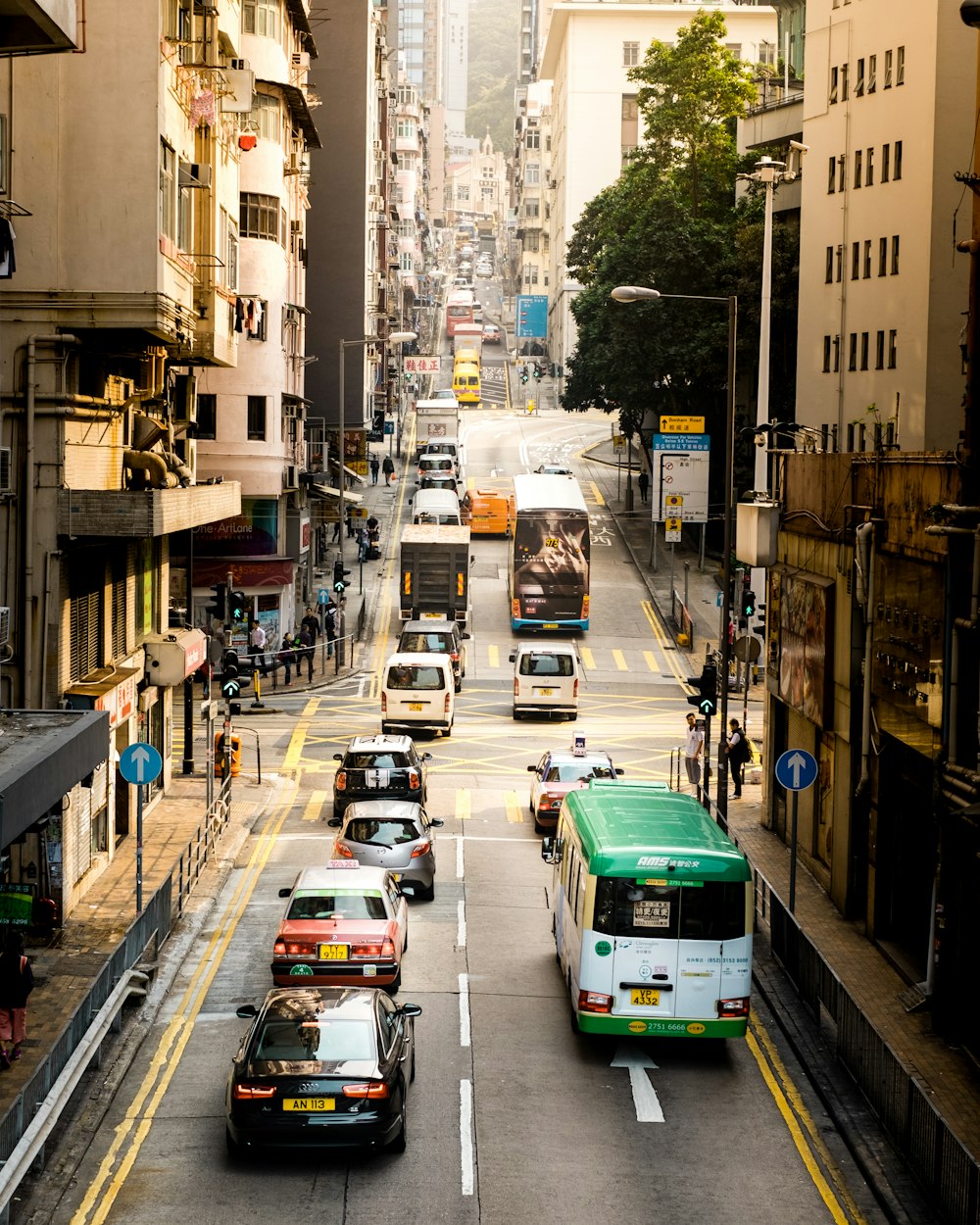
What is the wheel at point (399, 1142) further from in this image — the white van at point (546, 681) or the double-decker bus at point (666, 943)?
the white van at point (546, 681)

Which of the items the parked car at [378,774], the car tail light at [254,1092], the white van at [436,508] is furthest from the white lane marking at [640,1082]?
the white van at [436,508]

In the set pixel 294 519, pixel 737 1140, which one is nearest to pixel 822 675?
pixel 737 1140

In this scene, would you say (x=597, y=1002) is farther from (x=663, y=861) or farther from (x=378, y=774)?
(x=378, y=774)

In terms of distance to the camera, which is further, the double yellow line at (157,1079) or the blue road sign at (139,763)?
the blue road sign at (139,763)

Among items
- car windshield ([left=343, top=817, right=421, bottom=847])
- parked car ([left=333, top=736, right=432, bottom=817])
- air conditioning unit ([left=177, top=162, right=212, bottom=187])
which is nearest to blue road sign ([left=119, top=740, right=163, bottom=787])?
car windshield ([left=343, top=817, right=421, bottom=847])

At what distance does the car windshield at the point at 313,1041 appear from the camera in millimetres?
14180

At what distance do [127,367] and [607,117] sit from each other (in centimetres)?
11814

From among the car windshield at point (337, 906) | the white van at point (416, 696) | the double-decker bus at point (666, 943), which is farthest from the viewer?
the white van at point (416, 696)

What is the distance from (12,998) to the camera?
1647 cm

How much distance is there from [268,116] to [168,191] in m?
28.3

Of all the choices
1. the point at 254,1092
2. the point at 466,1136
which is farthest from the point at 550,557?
the point at 254,1092

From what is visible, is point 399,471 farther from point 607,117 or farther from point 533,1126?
point 533,1126

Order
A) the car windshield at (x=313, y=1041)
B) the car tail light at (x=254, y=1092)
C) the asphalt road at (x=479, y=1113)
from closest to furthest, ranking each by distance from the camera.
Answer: the asphalt road at (x=479, y=1113)
the car tail light at (x=254, y=1092)
the car windshield at (x=313, y=1041)

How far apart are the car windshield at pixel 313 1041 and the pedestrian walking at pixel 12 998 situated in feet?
10.2
